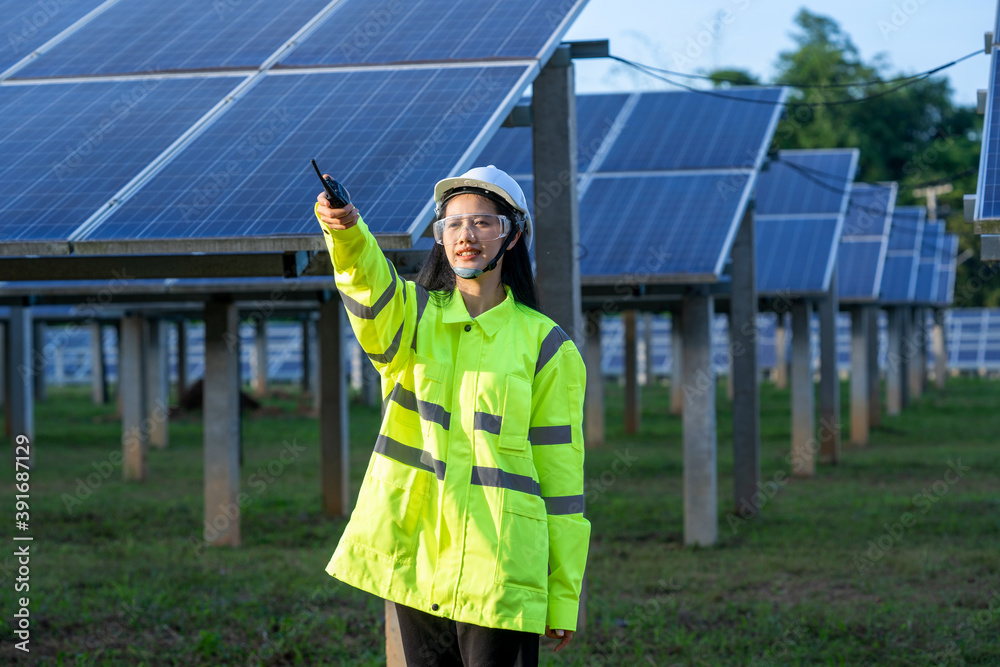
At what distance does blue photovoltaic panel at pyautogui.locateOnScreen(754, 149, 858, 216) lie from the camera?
58.5 feet

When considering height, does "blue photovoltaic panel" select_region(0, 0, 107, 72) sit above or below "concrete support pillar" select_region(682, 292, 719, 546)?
above

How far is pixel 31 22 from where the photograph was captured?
8336mm

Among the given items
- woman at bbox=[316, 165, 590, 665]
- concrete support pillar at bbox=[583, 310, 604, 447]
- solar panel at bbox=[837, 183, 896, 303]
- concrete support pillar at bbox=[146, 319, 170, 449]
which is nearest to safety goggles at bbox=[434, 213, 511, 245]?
woman at bbox=[316, 165, 590, 665]

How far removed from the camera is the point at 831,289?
1730cm

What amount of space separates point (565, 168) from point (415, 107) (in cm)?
139

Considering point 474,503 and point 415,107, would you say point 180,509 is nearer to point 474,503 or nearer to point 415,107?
point 415,107

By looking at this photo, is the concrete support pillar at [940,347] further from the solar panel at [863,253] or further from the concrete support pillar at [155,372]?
the concrete support pillar at [155,372]

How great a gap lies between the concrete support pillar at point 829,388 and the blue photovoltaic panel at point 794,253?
1.01 m

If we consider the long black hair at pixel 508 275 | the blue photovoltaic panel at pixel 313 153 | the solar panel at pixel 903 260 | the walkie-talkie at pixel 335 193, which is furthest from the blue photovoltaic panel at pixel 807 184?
the walkie-talkie at pixel 335 193

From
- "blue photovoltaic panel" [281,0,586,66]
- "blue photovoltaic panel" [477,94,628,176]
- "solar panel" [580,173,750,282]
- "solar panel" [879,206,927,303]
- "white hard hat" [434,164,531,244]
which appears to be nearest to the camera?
"white hard hat" [434,164,531,244]

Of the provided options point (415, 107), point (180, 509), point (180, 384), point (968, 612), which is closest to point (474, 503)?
point (415, 107)

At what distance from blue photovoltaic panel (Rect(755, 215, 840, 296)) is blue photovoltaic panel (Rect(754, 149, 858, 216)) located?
0.50 m

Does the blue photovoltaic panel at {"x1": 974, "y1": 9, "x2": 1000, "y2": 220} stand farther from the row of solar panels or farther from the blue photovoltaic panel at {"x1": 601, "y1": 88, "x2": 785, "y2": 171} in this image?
the row of solar panels

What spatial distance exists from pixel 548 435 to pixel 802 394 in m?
13.2
